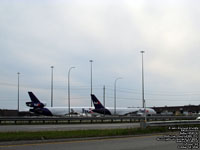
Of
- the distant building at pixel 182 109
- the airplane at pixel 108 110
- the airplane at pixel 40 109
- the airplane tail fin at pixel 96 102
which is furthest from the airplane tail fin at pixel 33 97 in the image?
the distant building at pixel 182 109

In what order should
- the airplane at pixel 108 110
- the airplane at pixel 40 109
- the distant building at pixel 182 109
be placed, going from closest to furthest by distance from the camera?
the airplane at pixel 40 109 → the airplane at pixel 108 110 → the distant building at pixel 182 109

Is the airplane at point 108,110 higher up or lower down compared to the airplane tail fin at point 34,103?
→ lower down

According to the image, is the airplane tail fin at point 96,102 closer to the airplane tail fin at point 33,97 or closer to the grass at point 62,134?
the airplane tail fin at point 33,97

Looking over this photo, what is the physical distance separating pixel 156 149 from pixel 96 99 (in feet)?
221

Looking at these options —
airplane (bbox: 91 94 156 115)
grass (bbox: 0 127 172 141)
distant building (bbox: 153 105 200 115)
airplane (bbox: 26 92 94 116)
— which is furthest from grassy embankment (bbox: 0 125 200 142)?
distant building (bbox: 153 105 200 115)

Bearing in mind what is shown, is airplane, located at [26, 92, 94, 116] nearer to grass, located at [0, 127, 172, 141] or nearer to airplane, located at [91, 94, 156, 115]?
airplane, located at [91, 94, 156, 115]

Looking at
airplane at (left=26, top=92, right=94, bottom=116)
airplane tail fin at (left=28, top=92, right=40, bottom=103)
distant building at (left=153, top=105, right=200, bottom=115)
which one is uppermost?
airplane tail fin at (left=28, top=92, right=40, bottom=103)

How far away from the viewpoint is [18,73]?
218 ft

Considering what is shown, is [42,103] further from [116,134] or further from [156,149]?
[156,149]

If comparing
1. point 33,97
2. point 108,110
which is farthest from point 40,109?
point 108,110

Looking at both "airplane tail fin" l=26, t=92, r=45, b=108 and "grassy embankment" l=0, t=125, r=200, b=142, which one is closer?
"grassy embankment" l=0, t=125, r=200, b=142

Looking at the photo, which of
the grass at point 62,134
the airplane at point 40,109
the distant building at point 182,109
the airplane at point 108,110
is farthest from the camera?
the distant building at point 182,109

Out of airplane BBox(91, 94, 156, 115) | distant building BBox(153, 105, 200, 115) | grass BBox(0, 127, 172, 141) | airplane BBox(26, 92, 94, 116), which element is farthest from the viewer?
distant building BBox(153, 105, 200, 115)

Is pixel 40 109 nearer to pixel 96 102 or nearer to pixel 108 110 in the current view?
pixel 96 102
